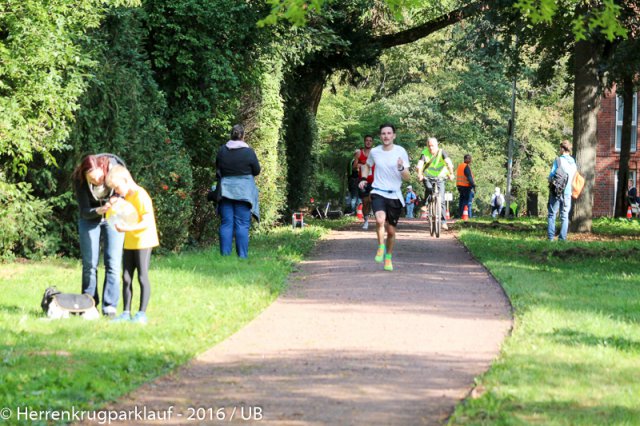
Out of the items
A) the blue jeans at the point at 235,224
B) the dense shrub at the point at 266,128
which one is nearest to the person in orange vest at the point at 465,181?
the dense shrub at the point at 266,128

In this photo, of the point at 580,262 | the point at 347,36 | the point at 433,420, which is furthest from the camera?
the point at 347,36

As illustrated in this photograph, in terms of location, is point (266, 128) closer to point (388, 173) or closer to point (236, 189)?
point (236, 189)

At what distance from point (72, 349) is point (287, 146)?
23.5 m

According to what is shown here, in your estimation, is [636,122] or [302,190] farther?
[636,122]

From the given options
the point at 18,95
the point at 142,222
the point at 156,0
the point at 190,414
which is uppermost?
the point at 156,0

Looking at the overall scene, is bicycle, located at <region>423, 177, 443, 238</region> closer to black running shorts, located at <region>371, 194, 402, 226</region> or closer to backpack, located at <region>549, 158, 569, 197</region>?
backpack, located at <region>549, 158, 569, 197</region>

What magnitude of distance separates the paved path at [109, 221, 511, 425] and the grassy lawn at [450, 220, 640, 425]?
24 centimetres

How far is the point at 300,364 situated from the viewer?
820 centimetres

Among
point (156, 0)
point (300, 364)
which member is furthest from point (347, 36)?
point (300, 364)

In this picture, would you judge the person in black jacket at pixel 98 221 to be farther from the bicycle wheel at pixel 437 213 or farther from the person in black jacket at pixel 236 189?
the bicycle wheel at pixel 437 213

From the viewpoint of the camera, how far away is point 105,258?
10.5 metres

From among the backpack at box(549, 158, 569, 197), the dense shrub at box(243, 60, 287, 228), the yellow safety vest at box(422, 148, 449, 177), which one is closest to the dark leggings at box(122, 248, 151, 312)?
the yellow safety vest at box(422, 148, 449, 177)

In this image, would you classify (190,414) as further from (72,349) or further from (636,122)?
(636,122)

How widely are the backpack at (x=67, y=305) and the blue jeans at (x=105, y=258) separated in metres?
0.25
